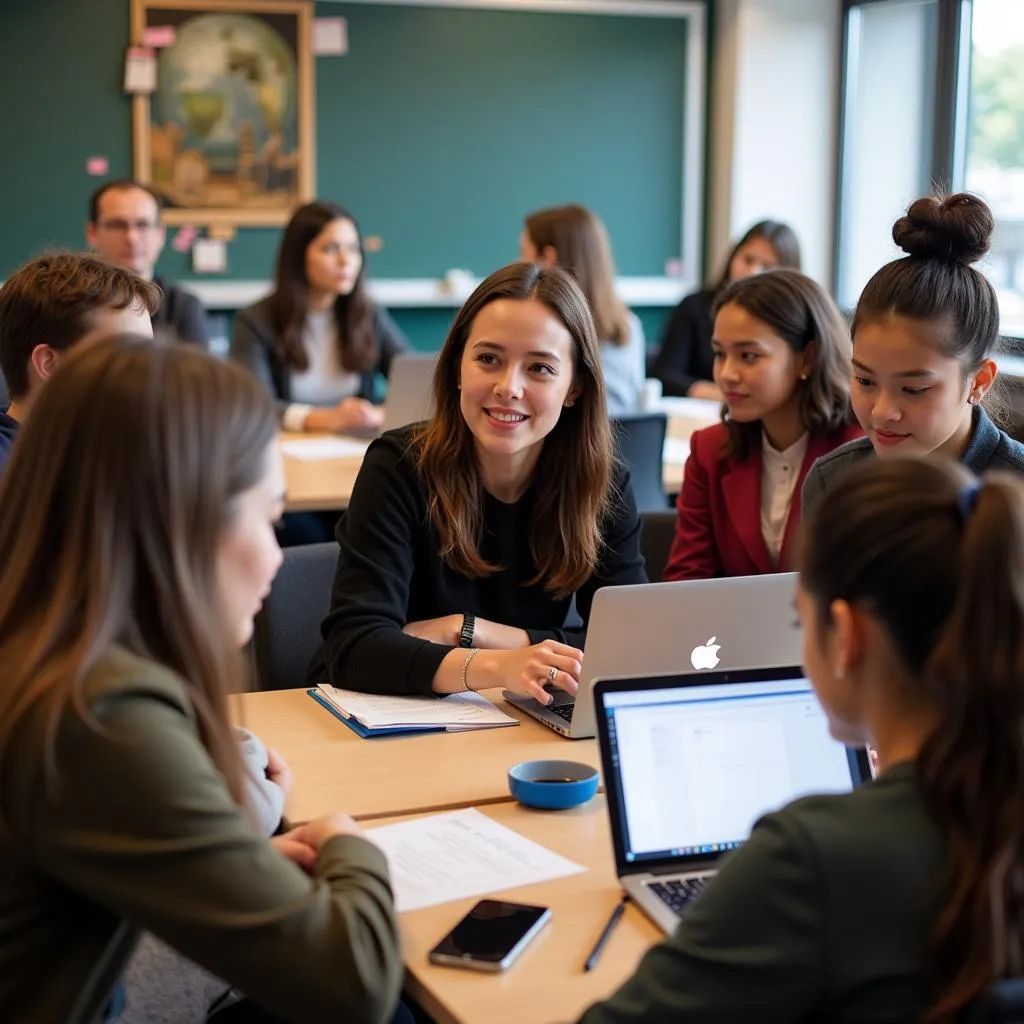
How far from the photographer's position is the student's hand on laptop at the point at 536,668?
1956 mm

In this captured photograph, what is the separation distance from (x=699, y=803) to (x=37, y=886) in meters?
0.66

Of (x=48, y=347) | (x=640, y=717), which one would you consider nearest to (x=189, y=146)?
(x=48, y=347)

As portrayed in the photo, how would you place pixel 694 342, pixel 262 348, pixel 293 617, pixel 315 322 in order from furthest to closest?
pixel 694 342 → pixel 315 322 → pixel 262 348 → pixel 293 617

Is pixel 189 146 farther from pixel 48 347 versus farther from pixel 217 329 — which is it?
pixel 48 347

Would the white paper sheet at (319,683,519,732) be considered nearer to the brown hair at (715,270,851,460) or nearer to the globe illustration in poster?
the brown hair at (715,270,851,460)

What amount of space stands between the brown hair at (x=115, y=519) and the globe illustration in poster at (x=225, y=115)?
5.08 metres

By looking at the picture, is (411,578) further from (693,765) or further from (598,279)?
(598,279)

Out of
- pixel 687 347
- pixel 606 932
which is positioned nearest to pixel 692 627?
pixel 606 932

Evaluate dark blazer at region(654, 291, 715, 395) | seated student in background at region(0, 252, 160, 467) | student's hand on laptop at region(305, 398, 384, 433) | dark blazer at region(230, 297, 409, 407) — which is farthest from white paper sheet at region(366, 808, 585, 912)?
dark blazer at region(654, 291, 715, 395)

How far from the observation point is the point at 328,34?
238 inches

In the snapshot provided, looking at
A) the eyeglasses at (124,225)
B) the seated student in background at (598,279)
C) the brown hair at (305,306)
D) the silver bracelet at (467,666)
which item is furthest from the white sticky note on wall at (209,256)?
the silver bracelet at (467,666)

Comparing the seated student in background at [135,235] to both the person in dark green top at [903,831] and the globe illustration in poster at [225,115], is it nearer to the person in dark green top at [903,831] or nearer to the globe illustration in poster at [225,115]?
the globe illustration in poster at [225,115]

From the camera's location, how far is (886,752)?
1123 millimetres

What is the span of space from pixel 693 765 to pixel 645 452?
2.19m
